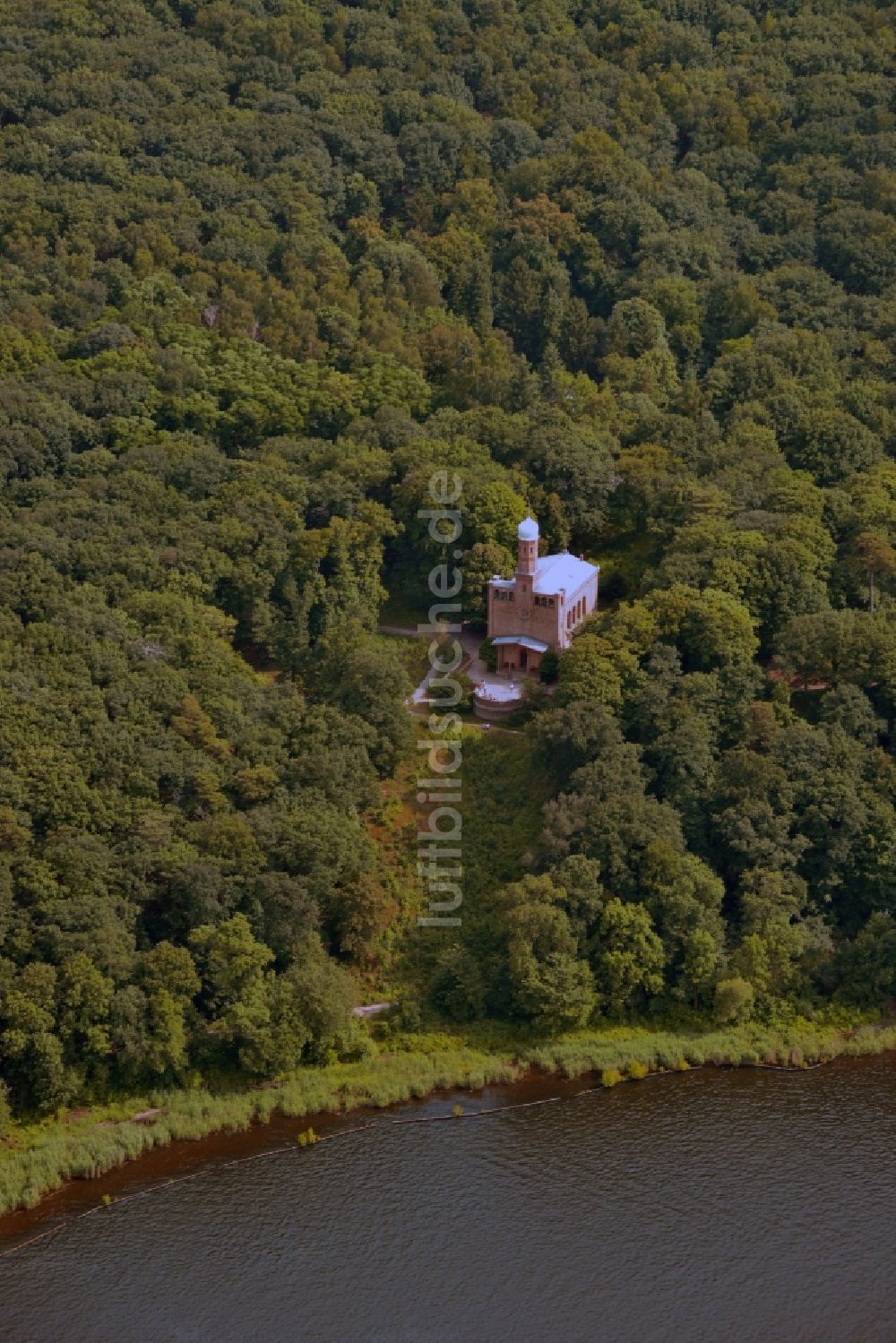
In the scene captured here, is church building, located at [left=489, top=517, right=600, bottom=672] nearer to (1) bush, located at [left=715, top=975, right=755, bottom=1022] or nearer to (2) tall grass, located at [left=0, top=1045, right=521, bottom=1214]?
(1) bush, located at [left=715, top=975, right=755, bottom=1022]

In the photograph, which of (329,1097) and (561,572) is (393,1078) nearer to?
(329,1097)

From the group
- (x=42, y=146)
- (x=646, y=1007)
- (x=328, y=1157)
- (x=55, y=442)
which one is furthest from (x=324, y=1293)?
(x=42, y=146)

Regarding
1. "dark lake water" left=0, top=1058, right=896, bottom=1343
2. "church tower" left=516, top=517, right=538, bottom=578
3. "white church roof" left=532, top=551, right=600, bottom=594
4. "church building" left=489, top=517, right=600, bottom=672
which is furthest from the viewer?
"white church roof" left=532, top=551, right=600, bottom=594

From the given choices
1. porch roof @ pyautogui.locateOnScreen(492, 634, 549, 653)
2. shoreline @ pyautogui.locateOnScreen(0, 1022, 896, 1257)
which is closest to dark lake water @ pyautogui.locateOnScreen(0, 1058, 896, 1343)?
shoreline @ pyautogui.locateOnScreen(0, 1022, 896, 1257)

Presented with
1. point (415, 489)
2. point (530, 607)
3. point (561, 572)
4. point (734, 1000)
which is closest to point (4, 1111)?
point (734, 1000)

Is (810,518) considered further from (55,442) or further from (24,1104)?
(24,1104)

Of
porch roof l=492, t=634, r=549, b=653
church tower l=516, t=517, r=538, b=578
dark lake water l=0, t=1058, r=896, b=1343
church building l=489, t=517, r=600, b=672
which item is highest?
church tower l=516, t=517, r=538, b=578
